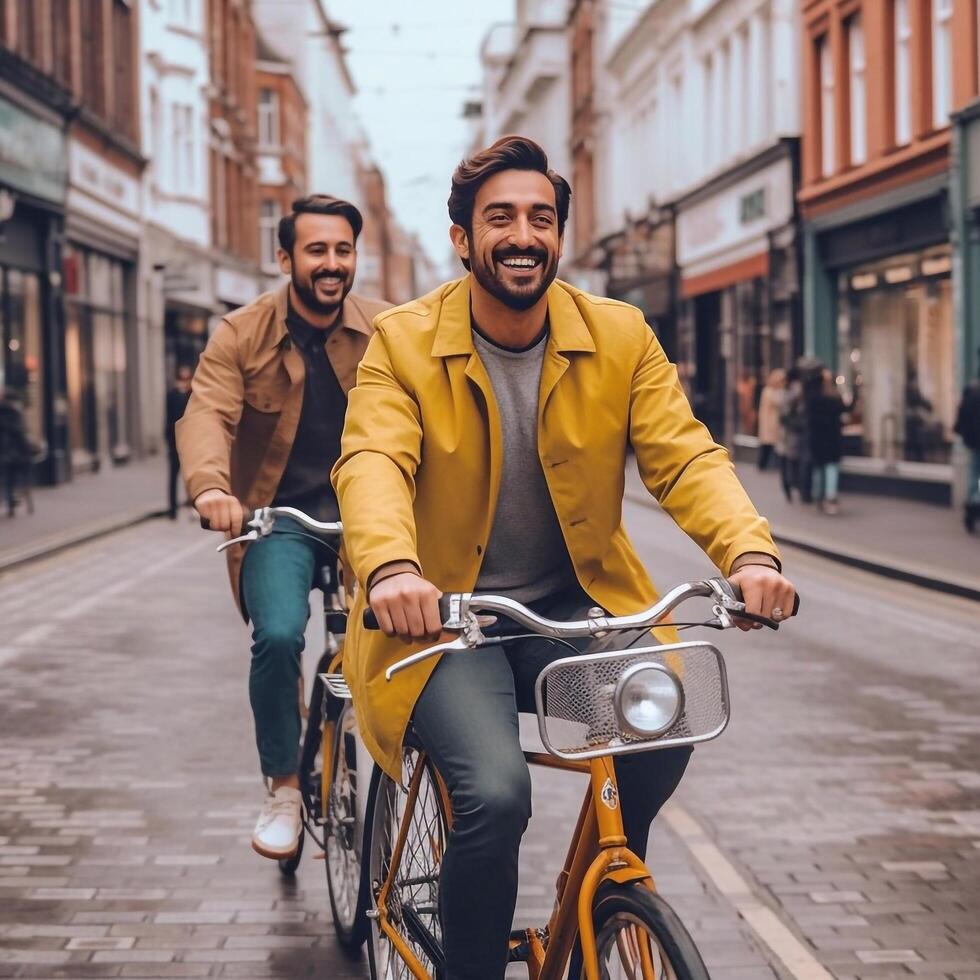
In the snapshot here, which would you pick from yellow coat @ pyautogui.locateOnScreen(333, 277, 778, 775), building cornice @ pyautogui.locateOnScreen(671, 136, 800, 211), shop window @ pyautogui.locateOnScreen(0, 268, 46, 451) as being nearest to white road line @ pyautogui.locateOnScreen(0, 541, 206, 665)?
yellow coat @ pyautogui.locateOnScreen(333, 277, 778, 775)

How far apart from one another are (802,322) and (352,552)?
81.5ft

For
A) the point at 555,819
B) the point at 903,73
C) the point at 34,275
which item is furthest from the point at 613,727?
the point at 34,275

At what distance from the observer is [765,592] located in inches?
112

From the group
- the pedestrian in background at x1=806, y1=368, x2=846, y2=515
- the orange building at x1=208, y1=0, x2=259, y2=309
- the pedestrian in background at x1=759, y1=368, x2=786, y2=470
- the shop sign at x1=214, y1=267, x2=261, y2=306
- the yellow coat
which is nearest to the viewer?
the yellow coat

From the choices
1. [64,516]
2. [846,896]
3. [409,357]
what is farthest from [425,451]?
[64,516]

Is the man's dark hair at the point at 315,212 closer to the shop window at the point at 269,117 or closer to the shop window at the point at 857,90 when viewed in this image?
the shop window at the point at 857,90

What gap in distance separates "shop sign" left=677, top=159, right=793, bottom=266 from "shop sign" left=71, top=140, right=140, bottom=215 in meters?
11.2

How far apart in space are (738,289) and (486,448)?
A: 29.7m

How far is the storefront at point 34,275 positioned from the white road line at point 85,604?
8834mm

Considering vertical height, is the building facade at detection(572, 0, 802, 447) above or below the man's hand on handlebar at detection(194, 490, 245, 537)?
above

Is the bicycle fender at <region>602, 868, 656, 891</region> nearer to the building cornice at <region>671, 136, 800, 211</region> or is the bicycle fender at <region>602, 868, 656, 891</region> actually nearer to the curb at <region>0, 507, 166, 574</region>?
the curb at <region>0, 507, 166, 574</region>

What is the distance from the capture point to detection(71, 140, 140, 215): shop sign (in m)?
28.8

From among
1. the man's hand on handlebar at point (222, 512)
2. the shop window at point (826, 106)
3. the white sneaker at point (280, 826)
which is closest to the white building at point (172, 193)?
the shop window at point (826, 106)

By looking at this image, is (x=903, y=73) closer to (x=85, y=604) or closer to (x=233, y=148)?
(x=85, y=604)
